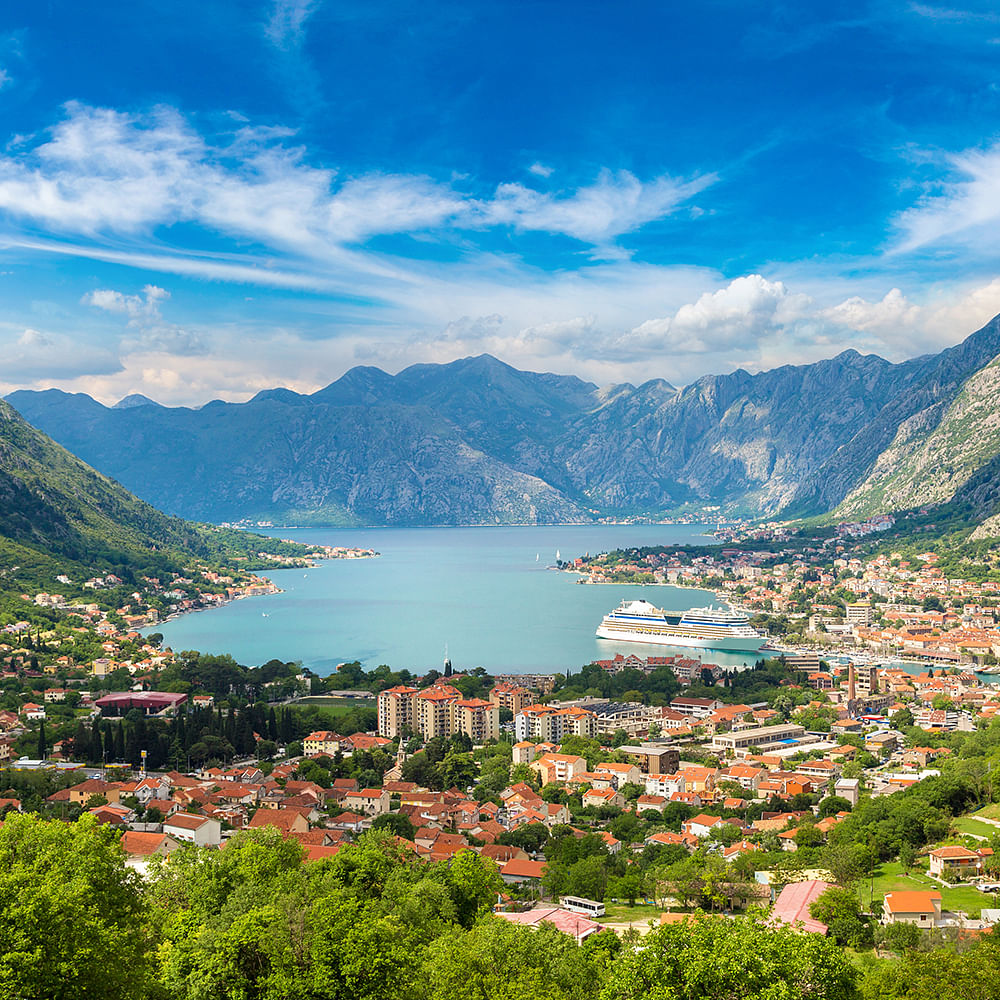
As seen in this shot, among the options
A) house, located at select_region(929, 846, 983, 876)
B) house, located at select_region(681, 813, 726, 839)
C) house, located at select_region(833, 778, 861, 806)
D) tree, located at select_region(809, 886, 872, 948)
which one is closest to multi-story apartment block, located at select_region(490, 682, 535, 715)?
house, located at select_region(681, 813, 726, 839)

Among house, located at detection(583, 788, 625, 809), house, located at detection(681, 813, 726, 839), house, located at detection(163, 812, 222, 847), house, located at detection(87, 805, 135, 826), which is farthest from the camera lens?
house, located at detection(583, 788, 625, 809)

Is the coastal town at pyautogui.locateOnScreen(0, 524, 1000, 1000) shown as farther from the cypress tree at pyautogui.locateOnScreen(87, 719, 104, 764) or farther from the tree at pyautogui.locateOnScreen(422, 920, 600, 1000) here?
the tree at pyautogui.locateOnScreen(422, 920, 600, 1000)

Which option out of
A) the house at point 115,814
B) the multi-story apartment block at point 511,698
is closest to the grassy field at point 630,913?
the house at point 115,814

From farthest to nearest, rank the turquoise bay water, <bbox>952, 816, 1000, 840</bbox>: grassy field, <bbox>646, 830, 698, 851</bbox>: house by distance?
1. the turquoise bay water
2. <bbox>646, 830, 698, 851</bbox>: house
3. <bbox>952, 816, 1000, 840</bbox>: grassy field

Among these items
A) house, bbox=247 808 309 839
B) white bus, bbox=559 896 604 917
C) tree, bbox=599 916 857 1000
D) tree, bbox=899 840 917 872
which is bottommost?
white bus, bbox=559 896 604 917

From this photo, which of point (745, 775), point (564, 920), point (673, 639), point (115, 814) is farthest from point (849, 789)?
point (673, 639)

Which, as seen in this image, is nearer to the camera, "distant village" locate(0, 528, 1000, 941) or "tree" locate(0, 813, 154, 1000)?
"tree" locate(0, 813, 154, 1000)
